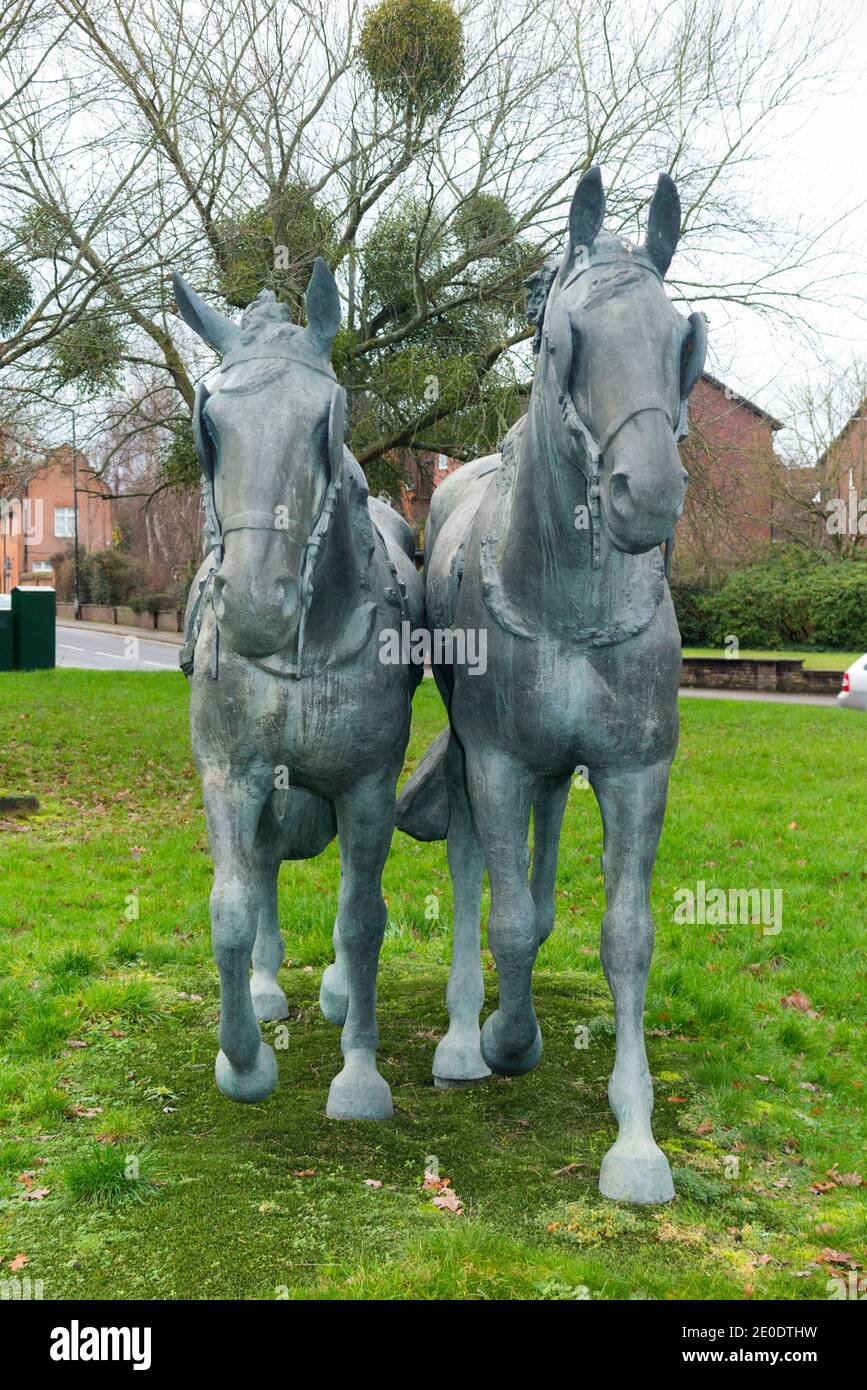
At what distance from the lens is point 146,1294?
322cm

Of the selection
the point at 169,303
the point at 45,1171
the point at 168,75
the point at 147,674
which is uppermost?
the point at 168,75

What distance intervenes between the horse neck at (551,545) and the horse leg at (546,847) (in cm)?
135

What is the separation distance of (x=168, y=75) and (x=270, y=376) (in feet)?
36.0

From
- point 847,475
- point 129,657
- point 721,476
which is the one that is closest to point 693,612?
Result: point 847,475

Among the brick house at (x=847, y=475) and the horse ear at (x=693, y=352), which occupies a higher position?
the brick house at (x=847, y=475)

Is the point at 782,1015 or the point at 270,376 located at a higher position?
the point at 270,376

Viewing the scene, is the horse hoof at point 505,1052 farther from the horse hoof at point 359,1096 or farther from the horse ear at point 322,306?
the horse ear at point 322,306

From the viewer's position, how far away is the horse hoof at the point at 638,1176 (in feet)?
12.3

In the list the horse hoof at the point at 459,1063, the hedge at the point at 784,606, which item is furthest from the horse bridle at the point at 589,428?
the hedge at the point at 784,606

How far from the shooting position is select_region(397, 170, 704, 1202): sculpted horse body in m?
2.84

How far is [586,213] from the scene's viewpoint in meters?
3.03

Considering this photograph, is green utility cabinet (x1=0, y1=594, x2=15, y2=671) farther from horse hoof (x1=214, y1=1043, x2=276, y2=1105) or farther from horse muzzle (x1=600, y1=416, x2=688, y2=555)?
horse muzzle (x1=600, y1=416, x2=688, y2=555)

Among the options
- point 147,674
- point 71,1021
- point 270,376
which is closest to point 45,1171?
point 71,1021
